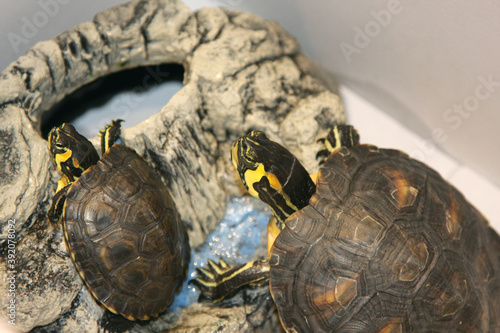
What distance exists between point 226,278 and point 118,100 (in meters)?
1.41

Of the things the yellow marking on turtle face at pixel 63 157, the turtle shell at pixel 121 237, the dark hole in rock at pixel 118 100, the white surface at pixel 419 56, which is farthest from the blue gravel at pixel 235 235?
the white surface at pixel 419 56

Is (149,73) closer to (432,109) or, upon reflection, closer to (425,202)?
(425,202)

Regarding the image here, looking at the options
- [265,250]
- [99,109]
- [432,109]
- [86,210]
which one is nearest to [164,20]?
[99,109]

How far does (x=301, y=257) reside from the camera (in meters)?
2.15

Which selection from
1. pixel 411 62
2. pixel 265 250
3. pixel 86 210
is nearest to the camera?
pixel 86 210

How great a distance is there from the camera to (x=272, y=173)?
2.29 m

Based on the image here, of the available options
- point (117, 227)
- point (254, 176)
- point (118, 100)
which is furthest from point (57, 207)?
point (254, 176)

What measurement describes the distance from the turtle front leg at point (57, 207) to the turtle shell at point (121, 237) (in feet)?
0.36

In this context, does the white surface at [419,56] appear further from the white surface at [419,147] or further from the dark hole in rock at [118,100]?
the dark hole in rock at [118,100]

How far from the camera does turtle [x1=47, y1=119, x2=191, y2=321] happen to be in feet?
7.17

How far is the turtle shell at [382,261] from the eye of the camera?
6.68ft

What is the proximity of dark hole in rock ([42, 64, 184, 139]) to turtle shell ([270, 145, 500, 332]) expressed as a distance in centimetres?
131

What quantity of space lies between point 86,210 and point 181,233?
56 cm

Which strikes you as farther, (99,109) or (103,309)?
(99,109)
